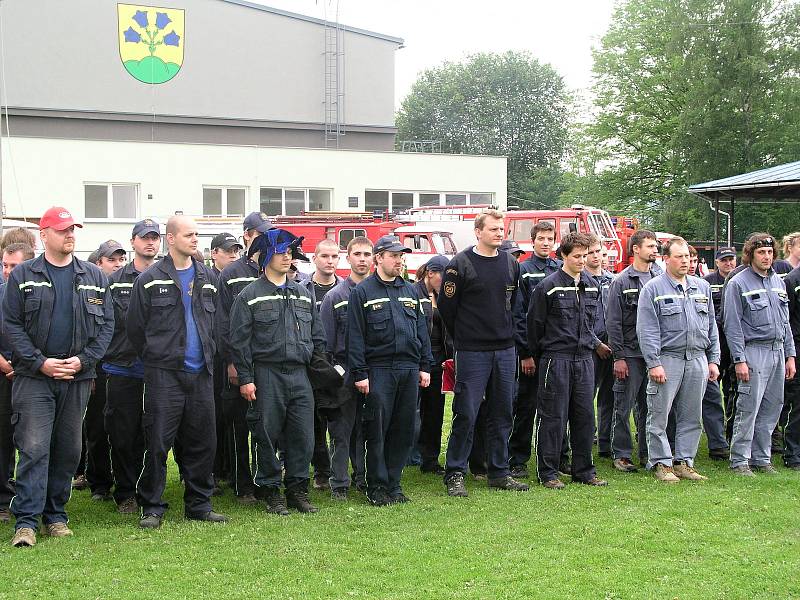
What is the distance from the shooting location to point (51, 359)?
254 inches

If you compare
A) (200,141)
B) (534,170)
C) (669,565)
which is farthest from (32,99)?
(534,170)

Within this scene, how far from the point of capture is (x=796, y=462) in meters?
9.23

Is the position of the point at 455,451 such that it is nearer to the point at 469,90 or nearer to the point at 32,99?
the point at 32,99

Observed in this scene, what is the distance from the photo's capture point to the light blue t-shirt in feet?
22.9

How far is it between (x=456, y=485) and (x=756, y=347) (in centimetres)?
332

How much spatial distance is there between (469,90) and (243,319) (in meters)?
66.4

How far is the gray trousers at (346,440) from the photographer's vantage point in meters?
7.94

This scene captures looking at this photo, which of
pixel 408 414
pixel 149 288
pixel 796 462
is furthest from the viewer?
pixel 796 462

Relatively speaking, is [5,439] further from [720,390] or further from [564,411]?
[720,390]

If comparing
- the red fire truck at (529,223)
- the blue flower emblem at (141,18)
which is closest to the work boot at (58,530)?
the red fire truck at (529,223)

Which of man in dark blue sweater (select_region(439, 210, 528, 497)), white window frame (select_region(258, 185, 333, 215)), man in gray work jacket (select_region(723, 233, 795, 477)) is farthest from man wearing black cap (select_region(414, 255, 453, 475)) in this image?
white window frame (select_region(258, 185, 333, 215))

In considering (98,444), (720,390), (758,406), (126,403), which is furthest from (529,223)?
(126,403)

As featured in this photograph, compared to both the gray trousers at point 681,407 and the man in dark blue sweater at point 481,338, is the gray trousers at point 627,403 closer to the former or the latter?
the gray trousers at point 681,407

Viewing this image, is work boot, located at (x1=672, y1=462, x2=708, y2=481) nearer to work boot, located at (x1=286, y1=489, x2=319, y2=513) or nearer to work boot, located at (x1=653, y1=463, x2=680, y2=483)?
work boot, located at (x1=653, y1=463, x2=680, y2=483)
